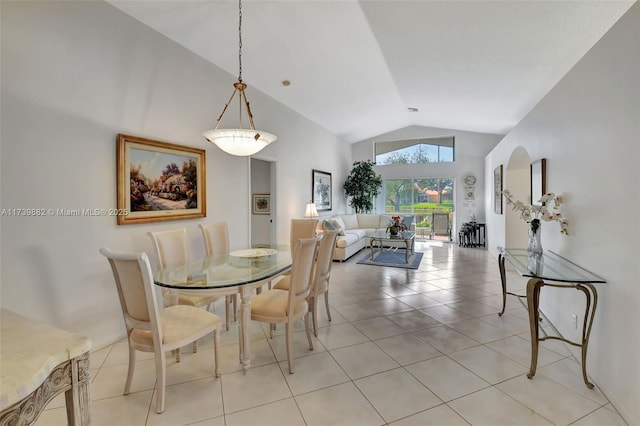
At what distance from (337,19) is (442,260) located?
16.3ft

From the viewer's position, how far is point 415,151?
361 inches

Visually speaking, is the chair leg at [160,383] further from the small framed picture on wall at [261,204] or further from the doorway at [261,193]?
the small framed picture on wall at [261,204]

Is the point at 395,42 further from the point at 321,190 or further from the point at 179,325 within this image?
the point at 321,190

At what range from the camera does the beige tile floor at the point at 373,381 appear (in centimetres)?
178

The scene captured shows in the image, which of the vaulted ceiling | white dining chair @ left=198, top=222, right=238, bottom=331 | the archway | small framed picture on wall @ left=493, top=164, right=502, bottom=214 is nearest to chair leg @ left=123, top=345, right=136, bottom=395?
white dining chair @ left=198, top=222, right=238, bottom=331

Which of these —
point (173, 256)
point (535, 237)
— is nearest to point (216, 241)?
point (173, 256)

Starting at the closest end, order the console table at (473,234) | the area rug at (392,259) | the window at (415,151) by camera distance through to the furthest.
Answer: the area rug at (392,259), the console table at (473,234), the window at (415,151)

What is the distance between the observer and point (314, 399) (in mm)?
1942

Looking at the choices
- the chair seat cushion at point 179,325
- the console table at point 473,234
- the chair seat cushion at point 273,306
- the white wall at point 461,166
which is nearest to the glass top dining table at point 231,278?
the chair seat cushion at point 273,306

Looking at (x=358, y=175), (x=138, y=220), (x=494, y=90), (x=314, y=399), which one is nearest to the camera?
(x=314, y=399)

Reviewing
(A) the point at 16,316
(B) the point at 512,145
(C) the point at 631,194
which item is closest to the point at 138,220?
(A) the point at 16,316

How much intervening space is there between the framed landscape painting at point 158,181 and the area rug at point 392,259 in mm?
3618

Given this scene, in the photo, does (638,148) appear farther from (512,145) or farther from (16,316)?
(512,145)

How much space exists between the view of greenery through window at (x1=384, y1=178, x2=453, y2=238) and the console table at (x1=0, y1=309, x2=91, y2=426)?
Result: 8.88 m
